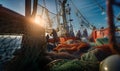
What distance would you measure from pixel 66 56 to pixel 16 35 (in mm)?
2839

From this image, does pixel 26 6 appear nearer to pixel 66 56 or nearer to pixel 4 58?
pixel 4 58

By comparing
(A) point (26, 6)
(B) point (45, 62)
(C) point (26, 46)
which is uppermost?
(A) point (26, 6)

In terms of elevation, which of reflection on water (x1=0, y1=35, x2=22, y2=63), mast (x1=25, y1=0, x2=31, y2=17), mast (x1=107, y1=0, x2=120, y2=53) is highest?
mast (x1=25, y1=0, x2=31, y2=17)

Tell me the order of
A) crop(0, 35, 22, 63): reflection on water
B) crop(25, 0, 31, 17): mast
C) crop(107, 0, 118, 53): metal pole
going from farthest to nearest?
crop(0, 35, 22, 63): reflection on water < crop(25, 0, 31, 17): mast < crop(107, 0, 118, 53): metal pole

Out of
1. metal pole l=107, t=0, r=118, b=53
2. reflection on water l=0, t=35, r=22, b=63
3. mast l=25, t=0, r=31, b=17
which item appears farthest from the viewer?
reflection on water l=0, t=35, r=22, b=63

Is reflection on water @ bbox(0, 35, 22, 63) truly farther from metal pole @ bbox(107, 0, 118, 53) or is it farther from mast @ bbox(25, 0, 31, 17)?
metal pole @ bbox(107, 0, 118, 53)

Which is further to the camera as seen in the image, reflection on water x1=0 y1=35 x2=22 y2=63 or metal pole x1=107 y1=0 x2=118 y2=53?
reflection on water x1=0 y1=35 x2=22 y2=63

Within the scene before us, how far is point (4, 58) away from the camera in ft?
31.6

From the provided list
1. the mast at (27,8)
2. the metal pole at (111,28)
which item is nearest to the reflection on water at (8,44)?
the mast at (27,8)

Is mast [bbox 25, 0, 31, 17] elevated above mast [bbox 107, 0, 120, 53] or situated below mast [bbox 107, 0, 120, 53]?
above

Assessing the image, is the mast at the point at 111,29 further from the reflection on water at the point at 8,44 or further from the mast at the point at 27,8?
the reflection on water at the point at 8,44

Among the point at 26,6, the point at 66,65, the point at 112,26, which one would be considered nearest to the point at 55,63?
the point at 66,65

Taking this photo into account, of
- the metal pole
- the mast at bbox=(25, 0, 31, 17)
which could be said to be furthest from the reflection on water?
the metal pole

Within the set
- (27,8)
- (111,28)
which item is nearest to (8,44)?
(27,8)
